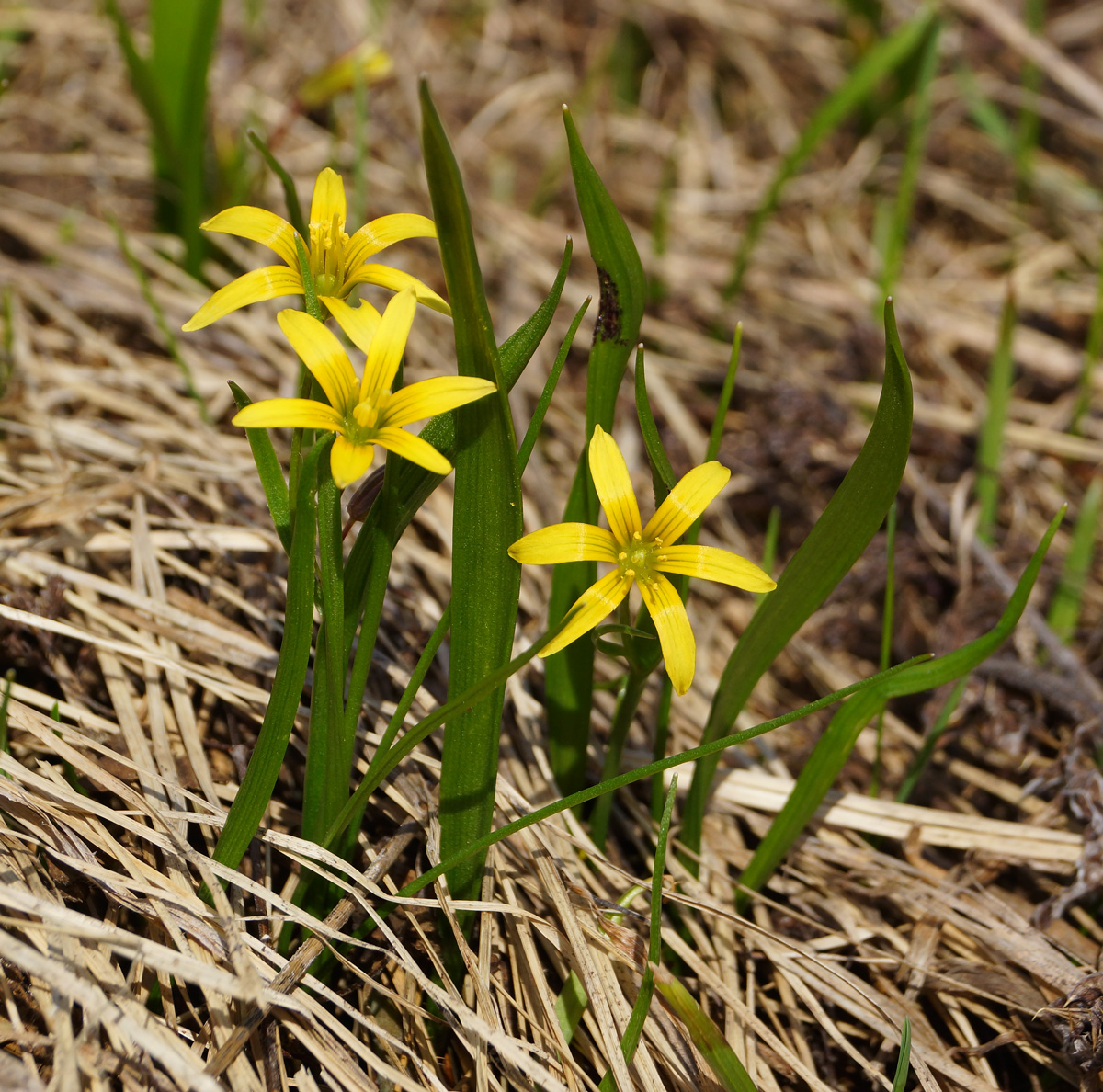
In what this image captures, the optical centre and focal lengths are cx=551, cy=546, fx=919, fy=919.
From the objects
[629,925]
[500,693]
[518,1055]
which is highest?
[500,693]

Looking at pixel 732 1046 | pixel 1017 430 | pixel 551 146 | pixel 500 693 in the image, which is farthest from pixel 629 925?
pixel 551 146

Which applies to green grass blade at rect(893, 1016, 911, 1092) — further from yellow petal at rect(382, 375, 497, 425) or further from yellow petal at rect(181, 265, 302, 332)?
yellow petal at rect(181, 265, 302, 332)

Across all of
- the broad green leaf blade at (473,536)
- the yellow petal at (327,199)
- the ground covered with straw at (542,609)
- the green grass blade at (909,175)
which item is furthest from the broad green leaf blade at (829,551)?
the green grass blade at (909,175)

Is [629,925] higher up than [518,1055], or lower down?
lower down

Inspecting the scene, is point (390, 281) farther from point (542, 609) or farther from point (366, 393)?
point (542, 609)

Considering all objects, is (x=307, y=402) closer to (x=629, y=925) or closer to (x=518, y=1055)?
(x=518, y=1055)

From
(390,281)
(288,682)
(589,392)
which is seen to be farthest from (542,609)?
(390,281)
